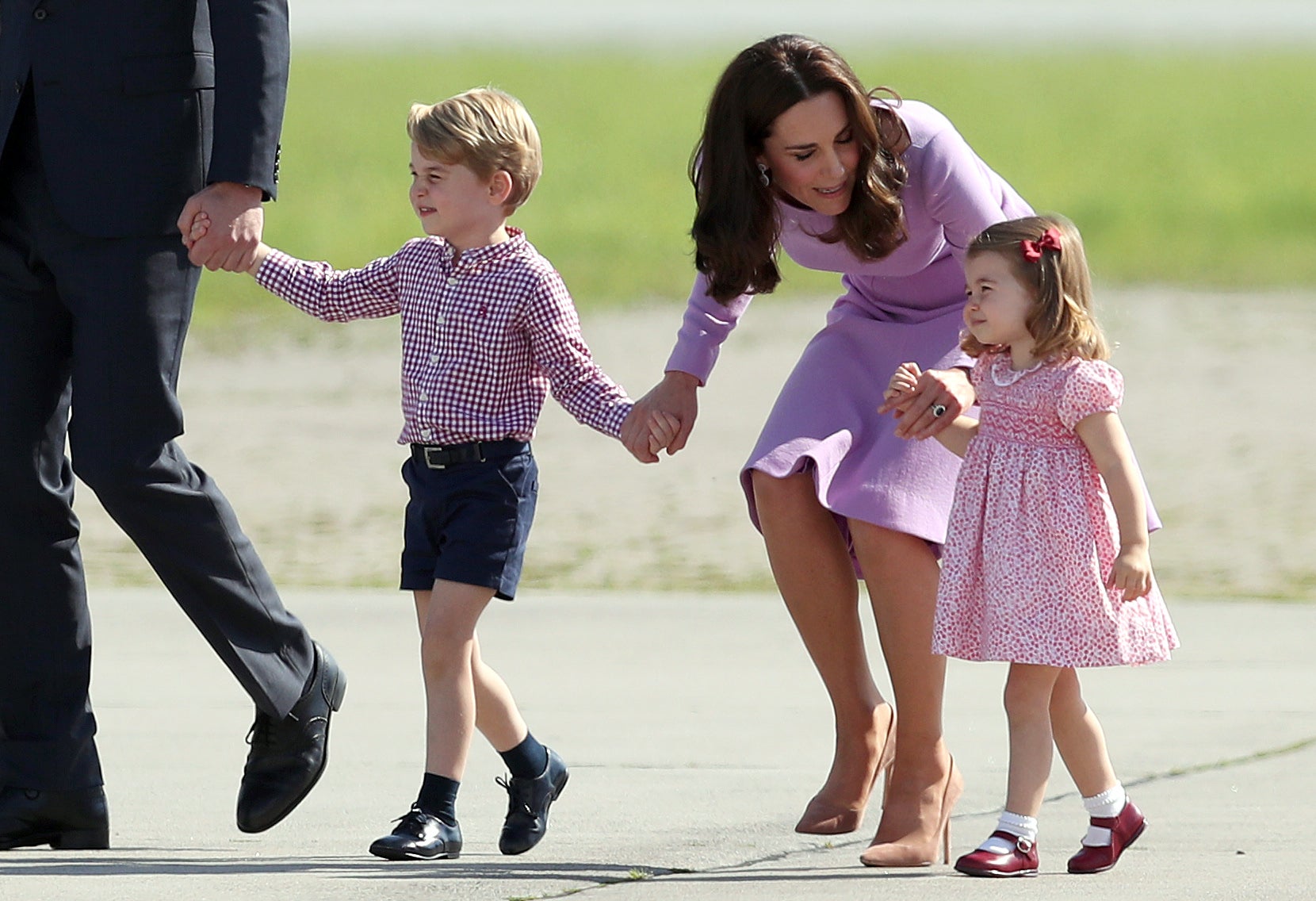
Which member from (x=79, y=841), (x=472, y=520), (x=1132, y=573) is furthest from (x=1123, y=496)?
(x=79, y=841)

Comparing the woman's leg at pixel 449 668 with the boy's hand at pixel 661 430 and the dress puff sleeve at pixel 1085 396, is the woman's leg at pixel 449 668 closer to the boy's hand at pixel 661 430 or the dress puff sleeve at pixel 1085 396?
the boy's hand at pixel 661 430

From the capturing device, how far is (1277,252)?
94.1 feet

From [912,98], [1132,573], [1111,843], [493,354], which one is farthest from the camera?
[912,98]

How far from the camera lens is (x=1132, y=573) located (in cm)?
381

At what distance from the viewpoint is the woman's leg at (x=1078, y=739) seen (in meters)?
4.08

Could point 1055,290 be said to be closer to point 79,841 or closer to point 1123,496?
point 1123,496

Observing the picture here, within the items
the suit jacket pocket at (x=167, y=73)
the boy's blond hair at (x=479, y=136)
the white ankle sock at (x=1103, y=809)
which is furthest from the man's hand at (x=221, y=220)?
the white ankle sock at (x=1103, y=809)

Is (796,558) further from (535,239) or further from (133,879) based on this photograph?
(535,239)

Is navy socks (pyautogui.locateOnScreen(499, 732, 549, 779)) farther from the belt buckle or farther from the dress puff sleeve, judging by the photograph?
the dress puff sleeve

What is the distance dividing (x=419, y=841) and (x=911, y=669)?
3.05 feet

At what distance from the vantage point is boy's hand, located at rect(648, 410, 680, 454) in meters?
4.31

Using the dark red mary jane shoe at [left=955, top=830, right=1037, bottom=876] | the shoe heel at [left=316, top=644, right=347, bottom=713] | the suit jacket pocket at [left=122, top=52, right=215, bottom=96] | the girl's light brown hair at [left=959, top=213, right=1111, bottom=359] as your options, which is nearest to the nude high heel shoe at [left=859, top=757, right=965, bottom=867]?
the dark red mary jane shoe at [left=955, top=830, right=1037, bottom=876]

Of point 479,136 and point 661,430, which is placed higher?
point 479,136

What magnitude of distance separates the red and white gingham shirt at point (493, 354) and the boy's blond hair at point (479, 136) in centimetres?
14
